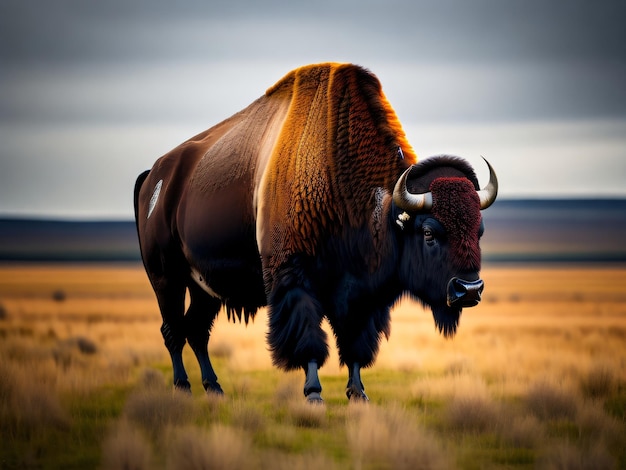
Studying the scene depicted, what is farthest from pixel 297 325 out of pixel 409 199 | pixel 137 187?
pixel 137 187

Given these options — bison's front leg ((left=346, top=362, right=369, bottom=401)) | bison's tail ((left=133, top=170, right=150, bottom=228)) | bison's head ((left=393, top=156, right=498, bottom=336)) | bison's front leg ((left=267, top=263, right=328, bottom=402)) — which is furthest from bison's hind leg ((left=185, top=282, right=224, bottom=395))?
bison's head ((left=393, top=156, right=498, bottom=336))

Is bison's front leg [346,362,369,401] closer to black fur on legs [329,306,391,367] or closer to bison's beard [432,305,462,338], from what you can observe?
black fur on legs [329,306,391,367]

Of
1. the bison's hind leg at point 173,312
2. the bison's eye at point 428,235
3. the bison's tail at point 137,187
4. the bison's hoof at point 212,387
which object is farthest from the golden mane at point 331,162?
the bison's tail at point 137,187

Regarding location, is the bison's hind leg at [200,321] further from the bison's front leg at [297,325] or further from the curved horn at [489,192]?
the curved horn at [489,192]

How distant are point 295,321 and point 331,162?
5.69 feet

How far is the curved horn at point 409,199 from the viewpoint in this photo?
925 cm

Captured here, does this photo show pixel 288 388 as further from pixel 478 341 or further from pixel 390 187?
pixel 478 341

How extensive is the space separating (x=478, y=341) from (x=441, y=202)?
34.5ft

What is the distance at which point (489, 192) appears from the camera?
9602 mm

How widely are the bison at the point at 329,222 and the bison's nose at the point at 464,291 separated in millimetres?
13

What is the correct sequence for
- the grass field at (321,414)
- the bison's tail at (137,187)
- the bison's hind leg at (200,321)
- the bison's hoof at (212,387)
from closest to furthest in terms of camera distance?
1. the grass field at (321,414)
2. the bison's hoof at (212,387)
3. the bison's hind leg at (200,321)
4. the bison's tail at (137,187)

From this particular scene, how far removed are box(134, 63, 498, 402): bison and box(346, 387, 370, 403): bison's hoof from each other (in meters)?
0.02

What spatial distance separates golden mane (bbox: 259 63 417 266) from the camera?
993 cm

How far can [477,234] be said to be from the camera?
916cm
